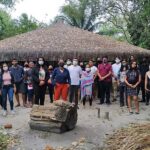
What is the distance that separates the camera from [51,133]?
11180mm

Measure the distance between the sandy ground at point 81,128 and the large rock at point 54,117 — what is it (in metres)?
0.16

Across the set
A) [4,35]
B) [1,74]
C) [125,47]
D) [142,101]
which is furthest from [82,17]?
[1,74]

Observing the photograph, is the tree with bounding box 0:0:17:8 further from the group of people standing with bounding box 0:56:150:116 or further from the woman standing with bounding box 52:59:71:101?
the woman standing with bounding box 52:59:71:101

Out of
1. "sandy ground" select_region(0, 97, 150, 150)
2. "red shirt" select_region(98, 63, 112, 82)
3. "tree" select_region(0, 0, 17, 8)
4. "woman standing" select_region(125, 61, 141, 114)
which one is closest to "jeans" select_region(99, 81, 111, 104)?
"red shirt" select_region(98, 63, 112, 82)

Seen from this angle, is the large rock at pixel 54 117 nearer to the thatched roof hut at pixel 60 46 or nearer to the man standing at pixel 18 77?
the man standing at pixel 18 77

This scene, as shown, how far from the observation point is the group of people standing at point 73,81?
1406 cm

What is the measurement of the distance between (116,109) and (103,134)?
3.98 meters

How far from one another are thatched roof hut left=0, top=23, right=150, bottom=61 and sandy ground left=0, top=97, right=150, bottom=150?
265 inches

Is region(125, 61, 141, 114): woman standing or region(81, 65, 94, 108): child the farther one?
region(81, 65, 94, 108): child

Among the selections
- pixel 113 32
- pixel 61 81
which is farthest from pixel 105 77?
pixel 113 32

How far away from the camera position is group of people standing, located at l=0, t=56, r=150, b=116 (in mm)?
14062

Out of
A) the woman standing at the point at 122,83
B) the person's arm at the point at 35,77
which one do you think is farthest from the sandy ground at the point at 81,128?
the person's arm at the point at 35,77

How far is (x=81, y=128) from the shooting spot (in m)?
11.8

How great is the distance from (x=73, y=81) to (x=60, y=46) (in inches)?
276
